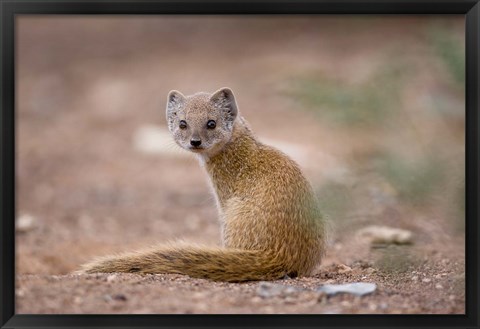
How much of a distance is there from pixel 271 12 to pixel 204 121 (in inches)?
63.7

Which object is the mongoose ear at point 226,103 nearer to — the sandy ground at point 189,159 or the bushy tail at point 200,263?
the sandy ground at point 189,159

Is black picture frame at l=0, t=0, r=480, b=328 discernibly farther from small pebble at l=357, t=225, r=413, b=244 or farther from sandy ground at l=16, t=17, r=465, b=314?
small pebble at l=357, t=225, r=413, b=244

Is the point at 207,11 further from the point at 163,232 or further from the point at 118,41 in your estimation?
the point at 118,41

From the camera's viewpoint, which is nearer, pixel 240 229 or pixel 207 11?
pixel 207 11

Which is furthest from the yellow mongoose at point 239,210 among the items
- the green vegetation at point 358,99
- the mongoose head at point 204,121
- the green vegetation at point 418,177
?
the green vegetation at point 418,177

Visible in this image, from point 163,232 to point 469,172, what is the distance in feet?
15.9

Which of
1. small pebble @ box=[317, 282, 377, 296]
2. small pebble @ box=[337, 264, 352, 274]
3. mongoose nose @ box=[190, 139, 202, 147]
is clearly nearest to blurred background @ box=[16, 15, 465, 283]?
small pebble @ box=[337, 264, 352, 274]

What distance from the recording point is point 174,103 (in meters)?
5.27

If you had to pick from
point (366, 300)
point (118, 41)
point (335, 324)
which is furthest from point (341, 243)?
point (118, 41)

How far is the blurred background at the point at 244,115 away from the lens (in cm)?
460

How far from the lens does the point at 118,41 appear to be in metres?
16.4

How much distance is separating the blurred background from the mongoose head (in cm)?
46

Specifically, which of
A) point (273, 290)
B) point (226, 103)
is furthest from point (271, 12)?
point (226, 103)

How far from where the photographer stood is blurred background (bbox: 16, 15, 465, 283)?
4.60 m
